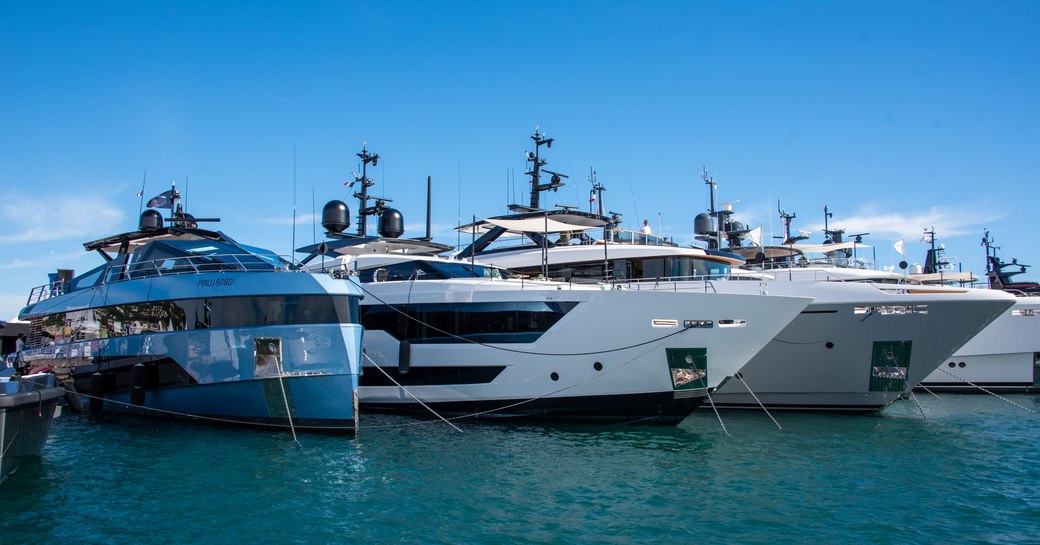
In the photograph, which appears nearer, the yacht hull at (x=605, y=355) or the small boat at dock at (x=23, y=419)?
the small boat at dock at (x=23, y=419)

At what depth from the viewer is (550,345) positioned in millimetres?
17125

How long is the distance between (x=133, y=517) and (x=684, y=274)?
1609 cm

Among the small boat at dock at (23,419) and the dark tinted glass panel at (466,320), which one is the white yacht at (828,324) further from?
the small boat at dock at (23,419)

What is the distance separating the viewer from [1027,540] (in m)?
9.09

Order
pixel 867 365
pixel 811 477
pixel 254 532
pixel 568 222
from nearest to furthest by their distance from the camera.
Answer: pixel 254 532 → pixel 811 477 → pixel 867 365 → pixel 568 222

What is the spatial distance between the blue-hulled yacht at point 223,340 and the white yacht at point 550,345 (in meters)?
1.88

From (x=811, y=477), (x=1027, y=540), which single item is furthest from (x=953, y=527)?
(x=811, y=477)

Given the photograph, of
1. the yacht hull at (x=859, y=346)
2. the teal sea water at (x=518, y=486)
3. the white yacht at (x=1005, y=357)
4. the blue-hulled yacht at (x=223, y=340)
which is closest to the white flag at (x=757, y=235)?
the white yacht at (x=1005, y=357)

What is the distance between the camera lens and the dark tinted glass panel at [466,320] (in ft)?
56.8

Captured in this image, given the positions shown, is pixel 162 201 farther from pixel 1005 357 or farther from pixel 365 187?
pixel 1005 357

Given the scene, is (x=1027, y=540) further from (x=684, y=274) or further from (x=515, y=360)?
(x=684, y=274)

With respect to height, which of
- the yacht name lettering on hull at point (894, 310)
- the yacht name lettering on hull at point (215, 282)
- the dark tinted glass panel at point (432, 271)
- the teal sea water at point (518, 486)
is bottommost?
the teal sea water at point (518, 486)

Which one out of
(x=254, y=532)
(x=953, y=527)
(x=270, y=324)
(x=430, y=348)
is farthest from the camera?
(x=430, y=348)

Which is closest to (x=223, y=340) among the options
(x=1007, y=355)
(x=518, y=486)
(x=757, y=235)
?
(x=518, y=486)
